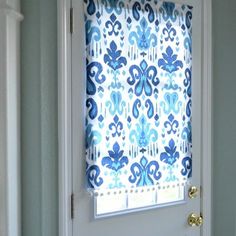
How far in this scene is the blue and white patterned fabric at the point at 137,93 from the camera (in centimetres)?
148

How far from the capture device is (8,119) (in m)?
1.22

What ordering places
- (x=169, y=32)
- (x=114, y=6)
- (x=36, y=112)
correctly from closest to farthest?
(x=36, y=112) < (x=114, y=6) < (x=169, y=32)

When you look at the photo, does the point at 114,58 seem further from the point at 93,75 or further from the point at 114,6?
the point at 114,6

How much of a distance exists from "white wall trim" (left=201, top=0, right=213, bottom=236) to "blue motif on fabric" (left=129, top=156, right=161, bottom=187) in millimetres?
359

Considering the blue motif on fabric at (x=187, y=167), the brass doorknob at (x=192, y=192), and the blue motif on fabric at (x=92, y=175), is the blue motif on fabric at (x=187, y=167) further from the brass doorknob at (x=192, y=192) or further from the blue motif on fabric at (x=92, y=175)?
the blue motif on fabric at (x=92, y=175)

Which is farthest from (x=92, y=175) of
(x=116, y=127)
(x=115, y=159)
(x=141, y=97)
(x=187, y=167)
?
(x=187, y=167)

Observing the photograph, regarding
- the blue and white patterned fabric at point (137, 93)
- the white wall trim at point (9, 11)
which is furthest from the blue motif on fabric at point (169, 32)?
the white wall trim at point (9, 11)

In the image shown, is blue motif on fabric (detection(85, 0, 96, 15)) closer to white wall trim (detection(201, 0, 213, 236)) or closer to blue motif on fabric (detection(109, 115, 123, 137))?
blue motif on fabric (detection(109, 115, 123, 137))

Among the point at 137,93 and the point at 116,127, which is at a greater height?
the point at 137,93

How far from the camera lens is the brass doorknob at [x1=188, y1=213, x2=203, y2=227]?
5.82 ft

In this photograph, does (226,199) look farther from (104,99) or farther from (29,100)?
(29,100)

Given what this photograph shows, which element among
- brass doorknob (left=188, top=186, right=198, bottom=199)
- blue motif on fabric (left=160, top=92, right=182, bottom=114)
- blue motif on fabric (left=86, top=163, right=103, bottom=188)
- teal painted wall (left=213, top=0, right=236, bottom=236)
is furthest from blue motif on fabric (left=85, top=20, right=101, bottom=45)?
brass doorknob (left=188, top=186, right=198, bottom=199)

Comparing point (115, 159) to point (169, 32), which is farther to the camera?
point (169, 32)

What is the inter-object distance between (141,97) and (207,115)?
0.48 m
